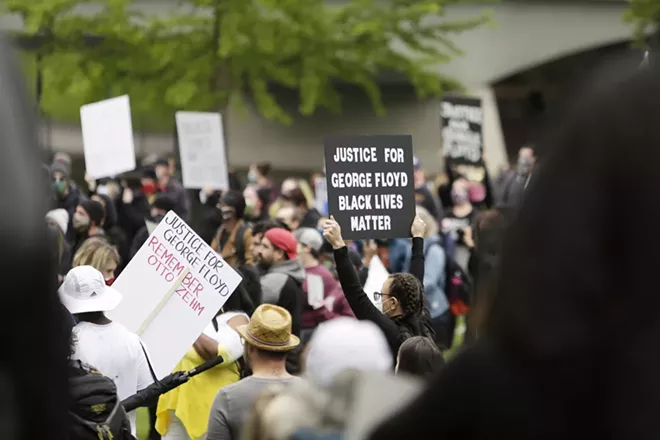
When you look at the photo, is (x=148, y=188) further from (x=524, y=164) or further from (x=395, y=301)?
(x=395, y=301)

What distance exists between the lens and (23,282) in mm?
2256

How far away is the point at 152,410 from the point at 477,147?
25.8 feet

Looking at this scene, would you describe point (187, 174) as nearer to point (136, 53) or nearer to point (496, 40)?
point (136, 53)

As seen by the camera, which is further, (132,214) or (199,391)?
(132,214)

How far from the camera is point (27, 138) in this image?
7.65 ft

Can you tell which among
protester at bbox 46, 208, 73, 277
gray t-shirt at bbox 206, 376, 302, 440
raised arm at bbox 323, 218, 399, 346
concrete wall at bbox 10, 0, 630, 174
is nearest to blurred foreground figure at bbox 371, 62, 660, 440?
gray t-shirt at bbox 206, 376, 302, 440

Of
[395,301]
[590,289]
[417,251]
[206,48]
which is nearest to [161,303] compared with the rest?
[395,301]

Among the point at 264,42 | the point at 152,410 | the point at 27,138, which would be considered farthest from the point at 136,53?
the point at 27,138

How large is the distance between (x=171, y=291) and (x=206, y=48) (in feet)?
51.1

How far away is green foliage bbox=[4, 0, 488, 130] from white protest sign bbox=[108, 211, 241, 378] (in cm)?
1368

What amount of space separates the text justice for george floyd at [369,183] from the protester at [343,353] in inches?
202

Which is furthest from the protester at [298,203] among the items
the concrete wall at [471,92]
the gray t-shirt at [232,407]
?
the concrete wall at [471,92]

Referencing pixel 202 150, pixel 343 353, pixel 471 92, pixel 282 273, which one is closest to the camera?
pixel 343 353

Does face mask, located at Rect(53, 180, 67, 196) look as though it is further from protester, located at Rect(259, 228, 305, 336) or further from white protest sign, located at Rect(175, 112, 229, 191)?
protester, located at Rect(259, 228, 305, 336)
